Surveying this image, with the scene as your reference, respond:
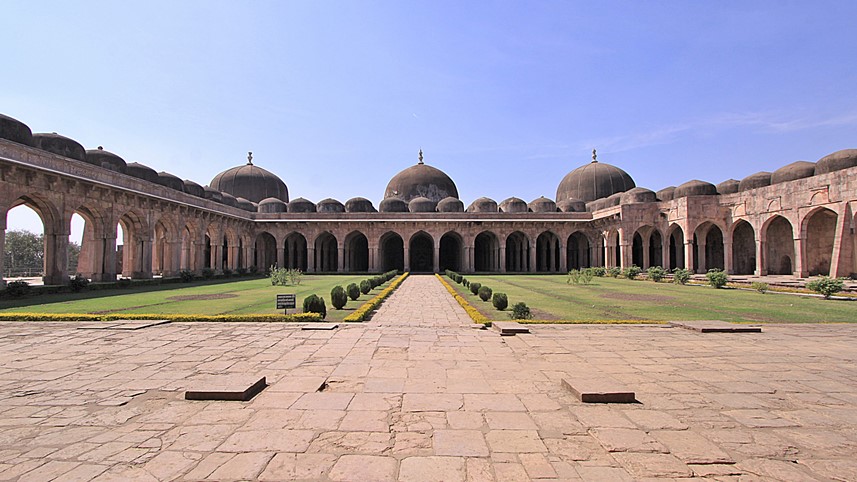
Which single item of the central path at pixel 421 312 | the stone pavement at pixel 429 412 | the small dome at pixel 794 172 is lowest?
the central path at pixel 421 312

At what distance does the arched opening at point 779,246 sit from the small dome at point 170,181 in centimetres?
3634

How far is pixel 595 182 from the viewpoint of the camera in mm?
42219

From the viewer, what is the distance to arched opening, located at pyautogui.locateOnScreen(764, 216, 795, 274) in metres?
26.6

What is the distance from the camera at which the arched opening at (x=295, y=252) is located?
3934cm

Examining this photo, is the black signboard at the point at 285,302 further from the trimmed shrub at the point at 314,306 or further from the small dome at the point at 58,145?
the small dome at the point at 58,145

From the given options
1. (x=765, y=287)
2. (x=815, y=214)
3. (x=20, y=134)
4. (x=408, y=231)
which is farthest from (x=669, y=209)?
(x=20, y=134)

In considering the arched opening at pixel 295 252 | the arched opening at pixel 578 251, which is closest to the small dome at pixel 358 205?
the arched opening at pixel 295 252

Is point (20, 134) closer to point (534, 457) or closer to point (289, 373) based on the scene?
point (289, 373)

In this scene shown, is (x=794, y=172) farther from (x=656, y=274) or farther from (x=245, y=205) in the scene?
(x=245, y=205)

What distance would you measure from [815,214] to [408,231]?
25735 mm

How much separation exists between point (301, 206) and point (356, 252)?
7558mm

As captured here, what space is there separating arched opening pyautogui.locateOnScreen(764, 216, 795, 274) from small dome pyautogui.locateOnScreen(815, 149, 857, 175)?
150 inches

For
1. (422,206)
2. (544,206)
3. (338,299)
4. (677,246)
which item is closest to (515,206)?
(544,206)

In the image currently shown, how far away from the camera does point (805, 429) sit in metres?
3.74
